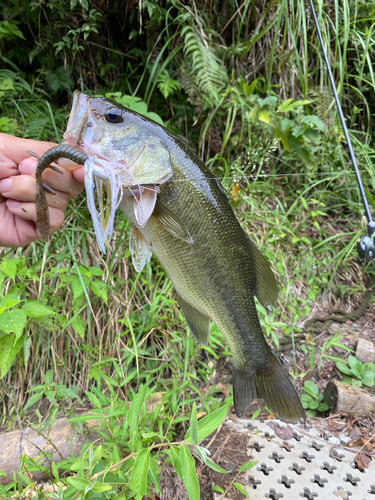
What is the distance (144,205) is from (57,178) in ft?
1.36

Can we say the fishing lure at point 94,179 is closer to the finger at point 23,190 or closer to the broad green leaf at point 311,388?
the finger at point 23,190

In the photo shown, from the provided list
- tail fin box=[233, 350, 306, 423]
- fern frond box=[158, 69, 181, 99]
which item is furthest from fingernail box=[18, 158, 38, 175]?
fern frond box=[158, 69, 181, 99]

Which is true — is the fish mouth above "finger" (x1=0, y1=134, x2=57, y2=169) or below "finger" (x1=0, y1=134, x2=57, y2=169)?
above

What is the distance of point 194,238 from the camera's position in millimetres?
1211

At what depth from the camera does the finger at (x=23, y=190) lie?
4.21ft

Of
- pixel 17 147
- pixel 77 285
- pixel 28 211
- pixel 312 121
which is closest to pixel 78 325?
pixel 77 285

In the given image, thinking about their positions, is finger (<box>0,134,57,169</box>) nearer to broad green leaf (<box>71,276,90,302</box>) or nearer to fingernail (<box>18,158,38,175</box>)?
fingernail (<box>18,158,38,175</box>)

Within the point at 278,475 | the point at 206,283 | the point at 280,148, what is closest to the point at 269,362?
the point at 206,283

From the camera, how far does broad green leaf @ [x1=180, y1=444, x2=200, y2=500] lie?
2.76ft

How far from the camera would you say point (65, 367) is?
7.54 ft

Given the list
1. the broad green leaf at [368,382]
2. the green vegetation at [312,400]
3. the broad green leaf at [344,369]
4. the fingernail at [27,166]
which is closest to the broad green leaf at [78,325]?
the fingernail at [27,166]

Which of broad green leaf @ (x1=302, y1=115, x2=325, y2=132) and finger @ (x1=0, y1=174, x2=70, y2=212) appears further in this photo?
broad green leaf @ (x1=302, y1=115, x2=325, y2=132)

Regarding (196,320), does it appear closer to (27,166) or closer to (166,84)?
(27,166)

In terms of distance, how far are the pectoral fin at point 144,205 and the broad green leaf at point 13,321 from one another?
80cm
